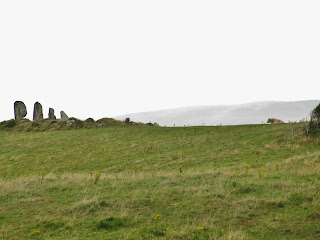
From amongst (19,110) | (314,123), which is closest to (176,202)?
(314,123)

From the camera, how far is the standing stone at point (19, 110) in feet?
180

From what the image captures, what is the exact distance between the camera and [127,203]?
962cm

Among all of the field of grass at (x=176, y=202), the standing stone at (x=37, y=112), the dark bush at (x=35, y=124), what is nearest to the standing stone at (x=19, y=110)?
the standing stone at (x=37, y=112)

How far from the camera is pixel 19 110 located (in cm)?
5528

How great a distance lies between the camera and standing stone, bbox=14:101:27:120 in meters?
55.0

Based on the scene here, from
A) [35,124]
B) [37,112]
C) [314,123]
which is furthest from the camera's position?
[37,112]

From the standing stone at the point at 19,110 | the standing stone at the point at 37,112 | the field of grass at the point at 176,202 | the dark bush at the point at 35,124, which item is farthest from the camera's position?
the standing stone at the point at 37,112

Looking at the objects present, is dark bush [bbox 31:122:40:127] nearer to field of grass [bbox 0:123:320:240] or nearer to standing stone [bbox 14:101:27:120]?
standing stone [bbox 14:101:27:120]

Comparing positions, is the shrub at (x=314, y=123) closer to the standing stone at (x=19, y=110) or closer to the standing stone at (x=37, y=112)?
the standing stone at (x=37, y=112)

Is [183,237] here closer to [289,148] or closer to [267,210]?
[267,210]

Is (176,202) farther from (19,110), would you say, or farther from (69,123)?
(19,110)

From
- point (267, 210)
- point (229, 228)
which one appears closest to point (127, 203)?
point (229, 228)

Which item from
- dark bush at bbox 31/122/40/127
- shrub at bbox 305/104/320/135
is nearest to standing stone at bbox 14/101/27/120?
dark bush at bbox 31/122/40/127

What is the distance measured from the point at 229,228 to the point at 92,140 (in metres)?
28.0
